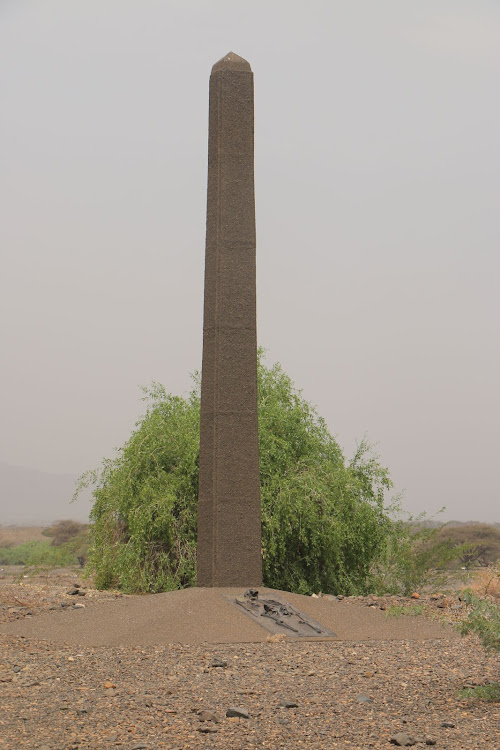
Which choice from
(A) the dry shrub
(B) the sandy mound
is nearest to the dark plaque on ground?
(B) the sandy mound

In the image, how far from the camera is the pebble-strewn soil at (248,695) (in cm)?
501

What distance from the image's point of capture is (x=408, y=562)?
1309 centimetres

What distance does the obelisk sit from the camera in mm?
10312

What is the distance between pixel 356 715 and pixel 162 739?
1.28 meters

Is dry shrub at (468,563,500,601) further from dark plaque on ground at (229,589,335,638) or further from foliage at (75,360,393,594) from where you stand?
dark plaque on ground at (229,589,335,638)

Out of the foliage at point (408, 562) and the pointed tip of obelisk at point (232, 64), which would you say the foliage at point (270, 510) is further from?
the pointed tip of obelisk at point (232, 64)

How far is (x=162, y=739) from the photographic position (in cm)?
499

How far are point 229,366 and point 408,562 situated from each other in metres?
4.74

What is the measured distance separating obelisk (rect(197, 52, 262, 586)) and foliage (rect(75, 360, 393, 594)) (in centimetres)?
155

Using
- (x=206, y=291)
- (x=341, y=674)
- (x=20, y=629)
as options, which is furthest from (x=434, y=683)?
(x=206, y=291)

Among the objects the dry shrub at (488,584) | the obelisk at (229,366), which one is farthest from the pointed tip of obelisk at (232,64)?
the dry shrub at (488,584)

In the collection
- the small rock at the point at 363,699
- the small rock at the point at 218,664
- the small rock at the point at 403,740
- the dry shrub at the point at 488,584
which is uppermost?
the dry shrub at the point at 488,584

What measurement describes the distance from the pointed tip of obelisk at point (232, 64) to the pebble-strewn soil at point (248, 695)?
7.49m

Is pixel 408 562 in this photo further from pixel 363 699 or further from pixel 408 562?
pixel 363 699
